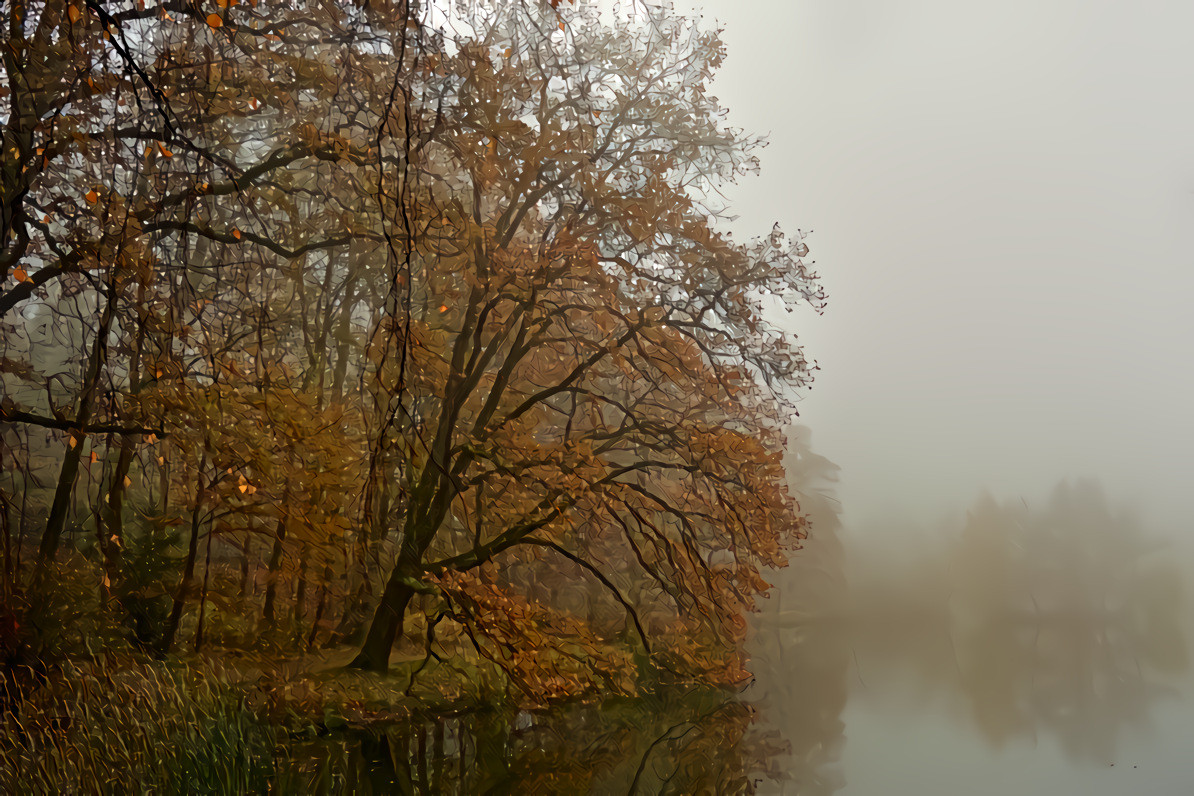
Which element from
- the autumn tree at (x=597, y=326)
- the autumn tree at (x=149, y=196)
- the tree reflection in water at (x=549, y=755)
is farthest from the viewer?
the autumn tree at (x=597, y=326)

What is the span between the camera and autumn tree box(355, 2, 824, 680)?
5211 mm

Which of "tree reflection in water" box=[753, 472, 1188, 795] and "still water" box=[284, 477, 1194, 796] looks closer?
"still water" box=[284, 477, 1194, 796]

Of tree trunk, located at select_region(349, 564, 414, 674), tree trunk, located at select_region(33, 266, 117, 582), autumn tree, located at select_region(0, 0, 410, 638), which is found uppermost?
autumn tree, located at select_region(0, 0, 410, 638)

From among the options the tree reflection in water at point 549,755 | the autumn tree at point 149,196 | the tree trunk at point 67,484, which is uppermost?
the autumn tree at point 149,196

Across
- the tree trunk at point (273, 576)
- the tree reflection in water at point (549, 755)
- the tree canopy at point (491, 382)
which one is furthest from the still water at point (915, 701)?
the tree trunk at point (273, 576)

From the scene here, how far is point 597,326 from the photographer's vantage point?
5.80 m

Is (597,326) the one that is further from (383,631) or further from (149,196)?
(149,196)

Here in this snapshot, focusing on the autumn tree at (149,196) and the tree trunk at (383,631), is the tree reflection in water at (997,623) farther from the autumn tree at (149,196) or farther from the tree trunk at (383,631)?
the autumn tree at (149,196)

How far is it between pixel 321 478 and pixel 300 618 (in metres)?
2.24

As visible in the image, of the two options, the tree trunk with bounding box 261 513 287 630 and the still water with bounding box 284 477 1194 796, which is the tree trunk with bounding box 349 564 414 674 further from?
the tree trunk with bounding box 261 513 287 630

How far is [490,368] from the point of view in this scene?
658cm

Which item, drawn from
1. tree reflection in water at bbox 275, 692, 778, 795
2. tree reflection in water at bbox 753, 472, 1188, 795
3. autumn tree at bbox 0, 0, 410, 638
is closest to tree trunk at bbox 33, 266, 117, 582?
autumn tree at bbox 0, 0, 410, 638

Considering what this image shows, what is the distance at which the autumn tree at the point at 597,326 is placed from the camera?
5.21 meters

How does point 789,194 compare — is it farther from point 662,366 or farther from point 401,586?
point 401,586
